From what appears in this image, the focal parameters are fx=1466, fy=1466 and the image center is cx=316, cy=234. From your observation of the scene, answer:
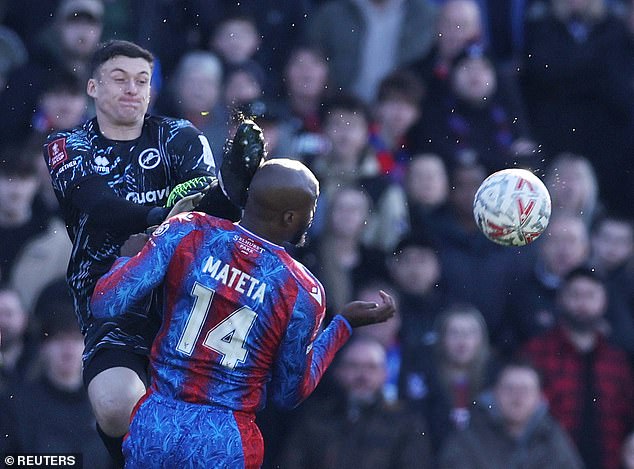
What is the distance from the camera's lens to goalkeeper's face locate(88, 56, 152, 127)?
8.27 m

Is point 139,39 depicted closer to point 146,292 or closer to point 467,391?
point 467,391

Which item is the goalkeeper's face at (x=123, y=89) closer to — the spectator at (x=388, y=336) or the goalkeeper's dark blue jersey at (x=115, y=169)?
the goalkeeper's dark blue jersey at (x=115, y=169)

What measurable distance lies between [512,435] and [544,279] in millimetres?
1681

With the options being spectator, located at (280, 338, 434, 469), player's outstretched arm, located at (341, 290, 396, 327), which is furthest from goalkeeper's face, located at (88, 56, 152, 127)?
spectator, located at (280, 338, 434, 469)

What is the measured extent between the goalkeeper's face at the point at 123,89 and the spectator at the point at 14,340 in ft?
12.0

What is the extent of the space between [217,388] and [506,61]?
8.31 m

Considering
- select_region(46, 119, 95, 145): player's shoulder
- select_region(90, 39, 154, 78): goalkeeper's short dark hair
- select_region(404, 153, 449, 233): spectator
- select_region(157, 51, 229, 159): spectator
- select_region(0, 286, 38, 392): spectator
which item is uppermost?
select_region(90, 39, 154, 78): goalkeeper's short dark hair

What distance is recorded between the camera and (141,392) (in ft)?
25.6

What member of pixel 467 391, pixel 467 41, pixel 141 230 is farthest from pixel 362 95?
pixel 141 230

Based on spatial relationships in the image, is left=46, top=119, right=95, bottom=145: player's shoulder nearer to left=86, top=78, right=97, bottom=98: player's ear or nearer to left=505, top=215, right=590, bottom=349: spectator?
left=86, top=78, right=97, bottom=98: player's ear

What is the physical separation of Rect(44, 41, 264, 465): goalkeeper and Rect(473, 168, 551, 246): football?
5.17 feet

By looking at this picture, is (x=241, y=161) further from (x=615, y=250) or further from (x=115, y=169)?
(x=615, y=250)

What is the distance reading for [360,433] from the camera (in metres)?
11.6

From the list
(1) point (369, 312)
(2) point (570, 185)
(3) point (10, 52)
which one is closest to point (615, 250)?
(2) point (570, 185)
